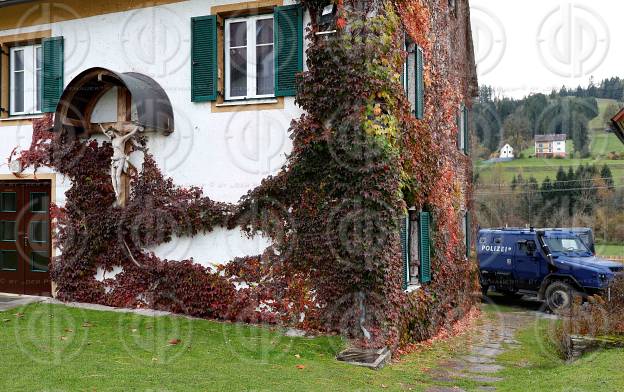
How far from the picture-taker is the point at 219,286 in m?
10.5

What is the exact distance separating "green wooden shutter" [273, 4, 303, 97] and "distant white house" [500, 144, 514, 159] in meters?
35.5

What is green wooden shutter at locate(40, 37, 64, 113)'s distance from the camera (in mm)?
12055

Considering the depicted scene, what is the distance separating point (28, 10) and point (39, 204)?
12.7 ft

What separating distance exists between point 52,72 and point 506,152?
37.2 metres

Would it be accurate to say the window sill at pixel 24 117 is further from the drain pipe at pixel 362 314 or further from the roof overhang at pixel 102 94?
the drain pipe at pixel 362 314

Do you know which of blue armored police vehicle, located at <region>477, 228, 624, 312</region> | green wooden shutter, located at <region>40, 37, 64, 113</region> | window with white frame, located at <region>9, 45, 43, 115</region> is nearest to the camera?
green wooden shutter, located at <region>40, 37, 64, 113</region>

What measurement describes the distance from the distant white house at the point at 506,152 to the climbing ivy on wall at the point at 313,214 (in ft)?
109

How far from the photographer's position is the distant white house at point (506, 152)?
142ft

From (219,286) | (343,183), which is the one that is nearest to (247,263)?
(219,286)

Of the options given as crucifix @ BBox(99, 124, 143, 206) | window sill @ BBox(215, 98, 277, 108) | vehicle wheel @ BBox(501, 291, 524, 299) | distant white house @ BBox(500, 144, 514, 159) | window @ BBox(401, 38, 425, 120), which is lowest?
vehicle wheel @ BBox(501, 291, 524, 299)

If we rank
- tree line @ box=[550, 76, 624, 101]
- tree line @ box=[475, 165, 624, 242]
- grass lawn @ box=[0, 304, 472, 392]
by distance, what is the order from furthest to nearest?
tree line @ box=[475, 165, 624, 242], tree line @ box=[550, 76, 624, 101], grass lawn @ box=[0, 304, 472, 392]

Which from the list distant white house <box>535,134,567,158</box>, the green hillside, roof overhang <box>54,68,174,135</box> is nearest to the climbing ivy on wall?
roof overhang <box>54,68,174,135</box>

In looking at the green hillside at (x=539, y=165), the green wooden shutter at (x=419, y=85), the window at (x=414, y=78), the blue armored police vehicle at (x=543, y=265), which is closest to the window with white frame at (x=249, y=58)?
the window at (x=414, y=78)

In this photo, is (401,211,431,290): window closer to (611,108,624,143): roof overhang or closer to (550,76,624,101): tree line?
(611,108,624,143): roof overhang
